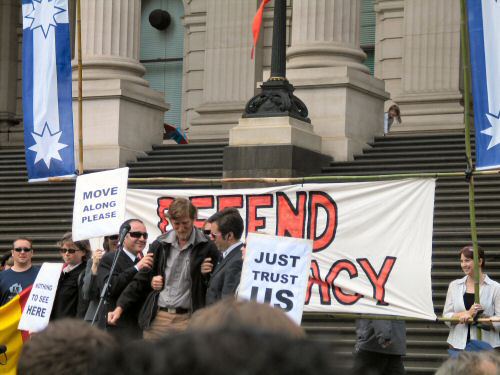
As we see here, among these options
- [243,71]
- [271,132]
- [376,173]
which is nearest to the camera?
[271,132]

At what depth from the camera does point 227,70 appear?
2538 cm

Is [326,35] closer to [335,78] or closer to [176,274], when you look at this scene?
[335,78]

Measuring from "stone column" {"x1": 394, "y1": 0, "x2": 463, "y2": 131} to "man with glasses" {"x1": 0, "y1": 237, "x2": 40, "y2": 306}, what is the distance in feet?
39.0

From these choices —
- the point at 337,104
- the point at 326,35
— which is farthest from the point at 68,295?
the point at 326,35

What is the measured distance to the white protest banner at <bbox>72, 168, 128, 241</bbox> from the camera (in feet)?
32.9

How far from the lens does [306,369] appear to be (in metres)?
1.63

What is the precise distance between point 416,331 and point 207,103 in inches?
512

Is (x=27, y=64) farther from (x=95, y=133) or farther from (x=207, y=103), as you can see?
(x=207, y=103)

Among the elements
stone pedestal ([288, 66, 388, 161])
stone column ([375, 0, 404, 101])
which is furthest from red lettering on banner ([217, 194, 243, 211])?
stone column ([375, 0, 404, 101])

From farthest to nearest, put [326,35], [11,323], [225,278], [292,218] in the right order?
[326,35] < [11,323] < [292,218] < [225,278]

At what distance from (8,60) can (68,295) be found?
64.7 feet

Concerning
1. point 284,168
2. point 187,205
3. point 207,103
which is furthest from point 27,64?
point 207,103

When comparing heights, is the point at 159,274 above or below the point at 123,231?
below

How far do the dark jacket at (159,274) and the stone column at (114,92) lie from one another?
1078 cm
